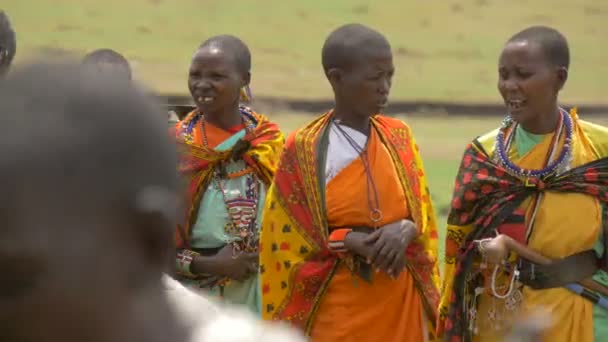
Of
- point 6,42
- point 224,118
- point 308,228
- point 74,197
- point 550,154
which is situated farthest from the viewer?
point 224,118

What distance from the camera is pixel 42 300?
4.70ft

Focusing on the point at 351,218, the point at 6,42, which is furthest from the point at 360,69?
the point at 6,42

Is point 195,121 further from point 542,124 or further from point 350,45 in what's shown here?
point 542,124

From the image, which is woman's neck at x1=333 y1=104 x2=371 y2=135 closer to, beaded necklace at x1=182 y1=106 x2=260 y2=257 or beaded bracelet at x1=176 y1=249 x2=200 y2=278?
beaded necklace at x1=182 y1=106 x2=260 y2=257

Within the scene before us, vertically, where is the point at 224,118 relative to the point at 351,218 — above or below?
above

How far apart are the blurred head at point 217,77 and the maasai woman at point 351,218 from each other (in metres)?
0.62

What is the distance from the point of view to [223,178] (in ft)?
20.6

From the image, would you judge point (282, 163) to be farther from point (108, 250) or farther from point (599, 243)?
point (108, 250)

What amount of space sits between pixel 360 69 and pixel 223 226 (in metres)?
1.07

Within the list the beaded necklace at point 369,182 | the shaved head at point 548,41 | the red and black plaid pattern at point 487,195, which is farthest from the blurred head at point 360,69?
the shaved head at point 548,41

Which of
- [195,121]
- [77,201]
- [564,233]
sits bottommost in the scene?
[564,233]

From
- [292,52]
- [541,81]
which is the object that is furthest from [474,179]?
[292,52]

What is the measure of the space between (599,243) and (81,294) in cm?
420

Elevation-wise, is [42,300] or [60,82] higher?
[60,82]
